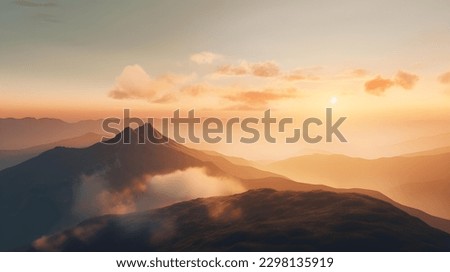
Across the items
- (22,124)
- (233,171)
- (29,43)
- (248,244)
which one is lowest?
(248,244)

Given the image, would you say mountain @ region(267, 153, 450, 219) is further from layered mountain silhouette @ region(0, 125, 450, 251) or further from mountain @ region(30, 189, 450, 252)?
mountain @ region(30, 189, 450, 252)

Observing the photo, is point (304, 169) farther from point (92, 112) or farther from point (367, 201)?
point (92, 112)

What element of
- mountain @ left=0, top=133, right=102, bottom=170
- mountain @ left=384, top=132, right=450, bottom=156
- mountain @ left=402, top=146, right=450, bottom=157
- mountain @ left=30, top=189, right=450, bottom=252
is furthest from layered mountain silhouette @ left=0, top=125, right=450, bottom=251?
mountain @ left=402, top=146, right=450, bottom=157

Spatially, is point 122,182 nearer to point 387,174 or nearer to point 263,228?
point 263,228

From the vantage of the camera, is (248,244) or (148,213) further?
(148,213)

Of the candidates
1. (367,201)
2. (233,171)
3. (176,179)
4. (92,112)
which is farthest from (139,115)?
(367,201)

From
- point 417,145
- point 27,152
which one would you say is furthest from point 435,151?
point 27,152

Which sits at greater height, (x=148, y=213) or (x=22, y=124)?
(x=22, y=124)
